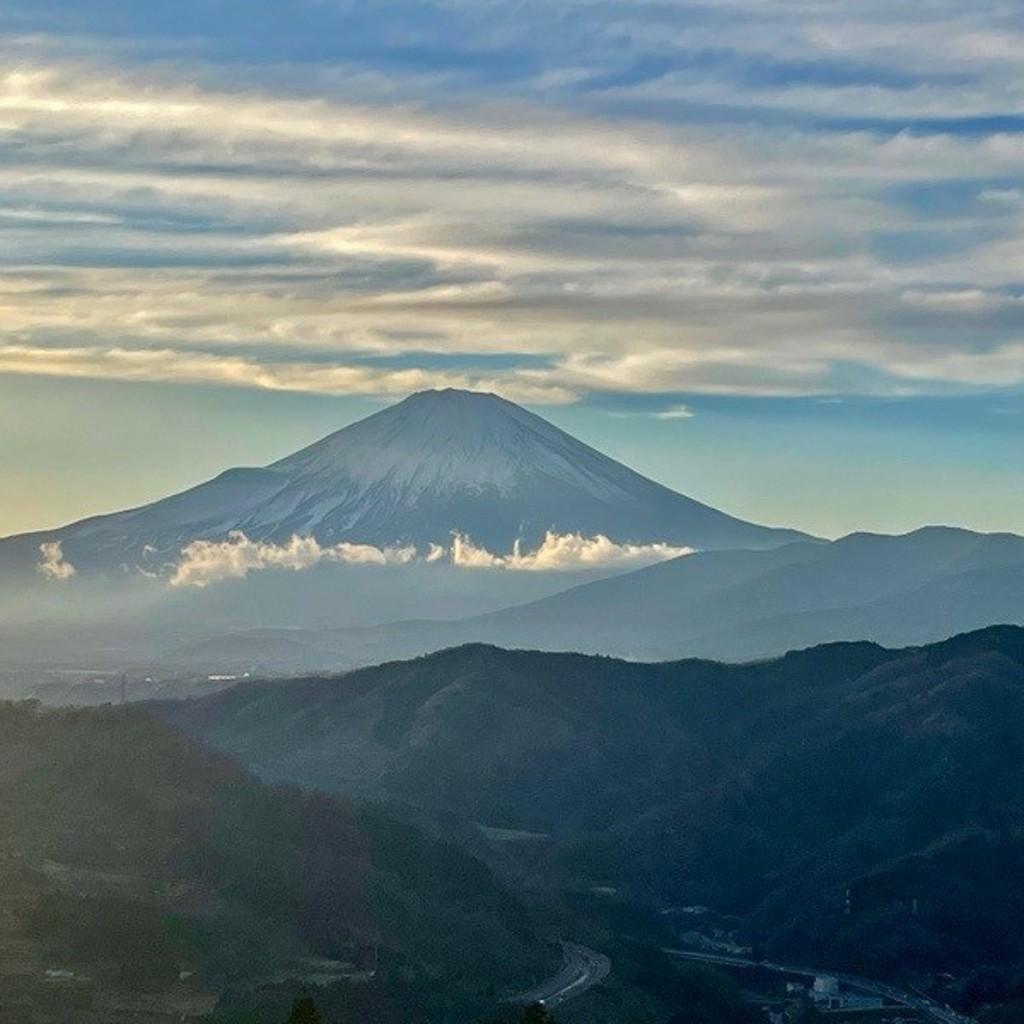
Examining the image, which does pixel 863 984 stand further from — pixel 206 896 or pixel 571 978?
pixel 206 896

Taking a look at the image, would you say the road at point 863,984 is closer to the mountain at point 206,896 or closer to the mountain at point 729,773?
the mountain at point 729,773

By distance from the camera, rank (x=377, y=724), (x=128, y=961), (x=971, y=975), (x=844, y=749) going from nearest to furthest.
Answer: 1. (x=128, y=961)
2. (x=971, y=975)
3. (x=844, y=749)
4. (x=377, y=724)

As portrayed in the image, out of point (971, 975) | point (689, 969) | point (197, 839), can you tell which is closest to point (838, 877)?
point (971, 975)

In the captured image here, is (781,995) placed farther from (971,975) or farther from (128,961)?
(128,961)

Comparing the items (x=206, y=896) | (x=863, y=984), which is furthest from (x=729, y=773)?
(x=206, y=896)

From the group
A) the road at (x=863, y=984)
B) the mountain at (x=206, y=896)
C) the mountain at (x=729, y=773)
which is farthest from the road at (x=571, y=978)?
the mountain at (x=729, y=773)

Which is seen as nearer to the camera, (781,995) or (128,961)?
(128,961)
